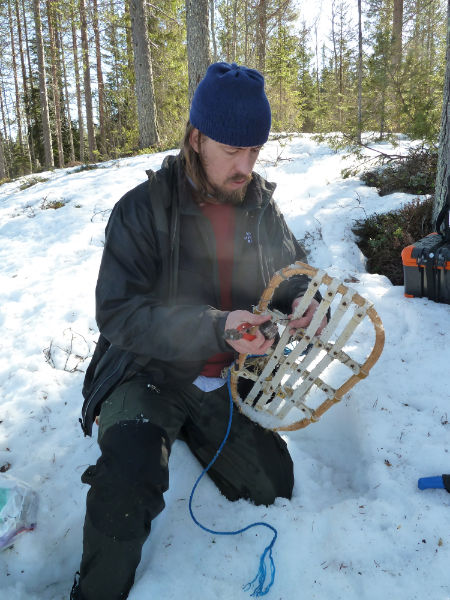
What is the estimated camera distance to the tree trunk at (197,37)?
667 centimetres

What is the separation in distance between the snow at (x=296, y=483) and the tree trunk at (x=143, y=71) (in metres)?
8.08

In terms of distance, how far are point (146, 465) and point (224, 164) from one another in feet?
4.37

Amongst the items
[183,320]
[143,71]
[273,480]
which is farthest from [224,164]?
[143,71]

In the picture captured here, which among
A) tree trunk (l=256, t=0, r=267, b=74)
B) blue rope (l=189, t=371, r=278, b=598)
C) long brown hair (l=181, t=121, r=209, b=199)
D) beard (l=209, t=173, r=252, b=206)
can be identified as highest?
tree trunk (l=256, t=0, r=267, b=74)

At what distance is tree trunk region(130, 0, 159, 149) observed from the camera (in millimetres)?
9602

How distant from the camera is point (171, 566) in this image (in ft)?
5.35

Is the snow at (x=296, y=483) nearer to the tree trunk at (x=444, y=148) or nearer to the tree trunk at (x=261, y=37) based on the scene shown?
the tree trunk at (x=444, y=148)

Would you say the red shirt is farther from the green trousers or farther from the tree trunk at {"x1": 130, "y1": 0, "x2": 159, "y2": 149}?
the tree trunk at {"x1": 130, "y1": 0, "x2": 159, "y2": 149}

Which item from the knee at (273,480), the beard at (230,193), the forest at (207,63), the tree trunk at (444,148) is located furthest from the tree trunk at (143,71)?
the knee at (273,480)

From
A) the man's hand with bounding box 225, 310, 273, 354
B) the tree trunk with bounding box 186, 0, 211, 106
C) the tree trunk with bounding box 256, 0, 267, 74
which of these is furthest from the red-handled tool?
the tree trunk with bounding box 256, 0, 267, 74

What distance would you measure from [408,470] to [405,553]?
0.44 meters

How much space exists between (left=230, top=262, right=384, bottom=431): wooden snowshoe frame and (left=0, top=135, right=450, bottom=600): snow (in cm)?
41

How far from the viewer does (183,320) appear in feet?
5.38

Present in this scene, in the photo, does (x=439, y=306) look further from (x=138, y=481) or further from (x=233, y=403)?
(x=138, y=481)
